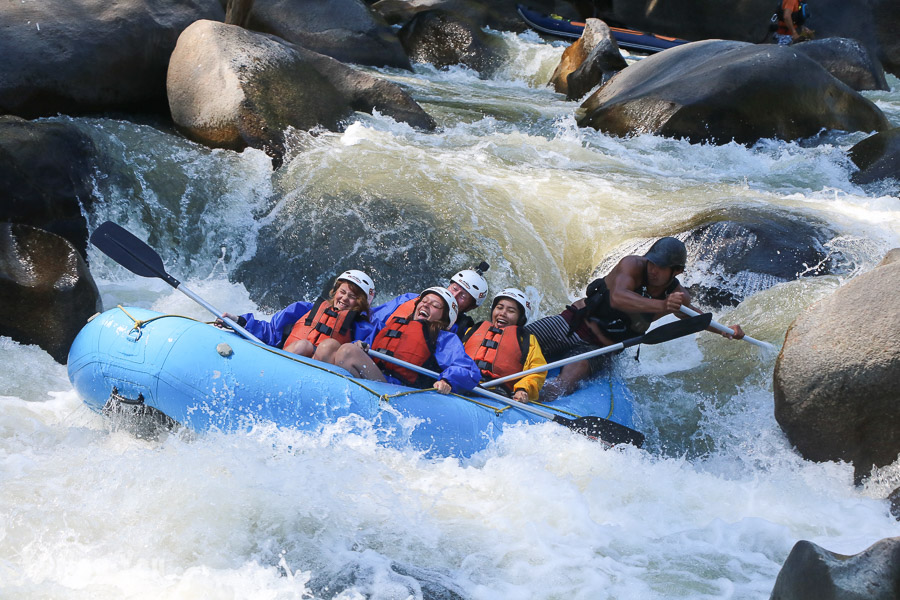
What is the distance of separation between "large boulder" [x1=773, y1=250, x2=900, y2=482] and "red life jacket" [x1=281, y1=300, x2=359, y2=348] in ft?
7.89

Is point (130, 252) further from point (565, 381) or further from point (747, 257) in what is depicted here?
point (747, 257)

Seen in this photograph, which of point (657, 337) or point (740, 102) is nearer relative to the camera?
point (657, 337)

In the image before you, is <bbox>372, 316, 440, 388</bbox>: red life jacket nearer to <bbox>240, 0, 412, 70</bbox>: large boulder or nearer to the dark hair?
the dark hair

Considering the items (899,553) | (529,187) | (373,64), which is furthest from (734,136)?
(899,553)

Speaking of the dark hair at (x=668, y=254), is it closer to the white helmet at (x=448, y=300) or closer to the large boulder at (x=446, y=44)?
the white helmet at (x=448, y=300)

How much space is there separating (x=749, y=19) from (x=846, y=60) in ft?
16.8

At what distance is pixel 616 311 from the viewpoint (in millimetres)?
5484

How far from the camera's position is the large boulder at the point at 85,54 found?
711cm

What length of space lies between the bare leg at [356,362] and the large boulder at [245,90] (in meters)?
3.03

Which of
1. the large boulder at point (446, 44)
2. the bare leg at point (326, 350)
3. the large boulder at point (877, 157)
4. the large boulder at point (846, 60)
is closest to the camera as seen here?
the bare leg at point (326, 350)

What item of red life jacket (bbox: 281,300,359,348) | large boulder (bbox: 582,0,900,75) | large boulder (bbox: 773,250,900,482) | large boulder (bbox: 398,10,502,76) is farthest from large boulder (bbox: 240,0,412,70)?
large boulder (bbox: 773,250,900,482)

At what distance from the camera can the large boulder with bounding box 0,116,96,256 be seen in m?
5.94

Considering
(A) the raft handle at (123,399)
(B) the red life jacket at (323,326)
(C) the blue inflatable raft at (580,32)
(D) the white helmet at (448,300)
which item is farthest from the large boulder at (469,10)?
(A) the raft handle at (123,399)

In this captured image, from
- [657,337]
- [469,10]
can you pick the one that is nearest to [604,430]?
[657,337]
